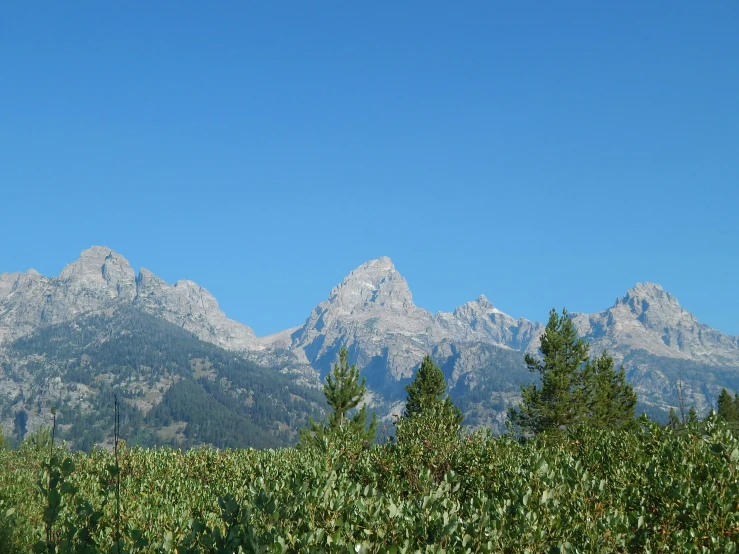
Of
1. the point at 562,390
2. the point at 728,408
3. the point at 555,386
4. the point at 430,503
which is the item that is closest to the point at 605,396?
the point at 562,390

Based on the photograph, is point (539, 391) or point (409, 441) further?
point (539, 391)

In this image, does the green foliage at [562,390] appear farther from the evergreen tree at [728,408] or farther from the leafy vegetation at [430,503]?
the evergreen tree at [728,408]

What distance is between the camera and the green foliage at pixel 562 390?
6612cm

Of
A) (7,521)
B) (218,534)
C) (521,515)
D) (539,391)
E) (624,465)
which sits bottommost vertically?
(7,521)

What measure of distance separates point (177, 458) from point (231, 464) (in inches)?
178

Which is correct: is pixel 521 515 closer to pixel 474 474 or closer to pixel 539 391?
pixel 474 474

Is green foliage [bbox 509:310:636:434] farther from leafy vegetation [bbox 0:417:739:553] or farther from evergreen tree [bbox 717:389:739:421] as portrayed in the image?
evergreen tree [bbox 717:389:739:421]

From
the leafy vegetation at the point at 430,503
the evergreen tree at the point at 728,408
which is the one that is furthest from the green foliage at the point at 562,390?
the evergreen tree at the point at 728,408

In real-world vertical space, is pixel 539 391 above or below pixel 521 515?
above

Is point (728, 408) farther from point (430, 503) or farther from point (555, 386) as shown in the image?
point (430, 503)

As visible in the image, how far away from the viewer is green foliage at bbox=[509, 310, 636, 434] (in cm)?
6612

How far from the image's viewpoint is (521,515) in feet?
44.1

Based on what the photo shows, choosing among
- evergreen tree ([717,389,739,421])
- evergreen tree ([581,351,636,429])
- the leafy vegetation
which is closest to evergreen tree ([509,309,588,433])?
evergreen tree ([581,351,636,429])

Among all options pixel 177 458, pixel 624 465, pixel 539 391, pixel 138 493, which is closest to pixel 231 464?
pixel 177 458
